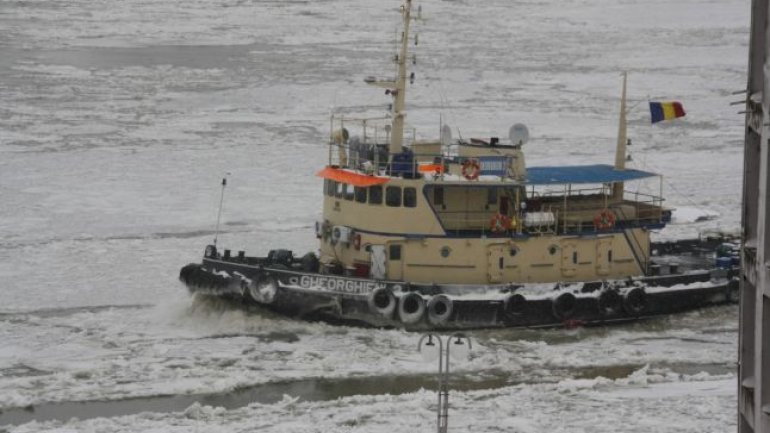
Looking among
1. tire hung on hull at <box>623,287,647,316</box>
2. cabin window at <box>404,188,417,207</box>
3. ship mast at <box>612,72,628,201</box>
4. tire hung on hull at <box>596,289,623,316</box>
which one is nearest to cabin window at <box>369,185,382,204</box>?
cabin window at <box>404,188,417,207</box>

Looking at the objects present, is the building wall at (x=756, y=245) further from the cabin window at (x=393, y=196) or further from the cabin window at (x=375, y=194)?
the cabin window at (x=375, y=194)

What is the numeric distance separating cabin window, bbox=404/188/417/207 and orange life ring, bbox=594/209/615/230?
3.42 metres

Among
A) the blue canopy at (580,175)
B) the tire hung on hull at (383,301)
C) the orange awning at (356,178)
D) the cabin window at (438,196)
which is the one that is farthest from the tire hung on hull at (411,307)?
the blue canopy at (580,175)

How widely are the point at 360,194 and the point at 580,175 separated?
423 centimetres

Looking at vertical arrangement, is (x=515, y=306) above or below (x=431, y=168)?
below

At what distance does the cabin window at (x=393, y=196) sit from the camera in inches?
976

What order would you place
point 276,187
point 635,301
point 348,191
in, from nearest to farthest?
1. point 348,191
2. point 635,301
3. point 276,187

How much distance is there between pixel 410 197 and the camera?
975 inches

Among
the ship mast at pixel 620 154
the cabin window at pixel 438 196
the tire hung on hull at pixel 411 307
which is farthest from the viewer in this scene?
the ship mast at pixel 620 154

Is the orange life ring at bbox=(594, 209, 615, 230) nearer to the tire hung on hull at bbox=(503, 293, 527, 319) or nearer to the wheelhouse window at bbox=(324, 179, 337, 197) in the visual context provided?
the tire hung on hull at bbox=(503, 293, 527, 319)

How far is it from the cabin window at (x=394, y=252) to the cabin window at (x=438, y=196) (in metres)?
1.05

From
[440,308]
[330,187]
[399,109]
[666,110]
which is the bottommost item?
[440,308]

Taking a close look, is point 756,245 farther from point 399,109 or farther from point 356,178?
point 399,109

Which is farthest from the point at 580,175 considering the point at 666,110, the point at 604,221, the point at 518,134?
the point at 666,110
